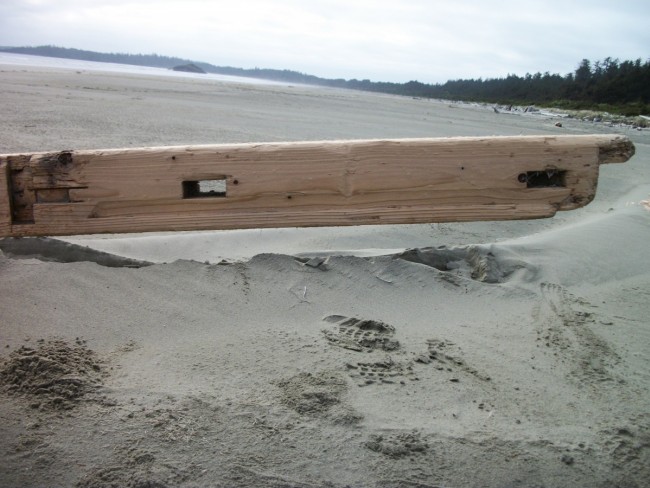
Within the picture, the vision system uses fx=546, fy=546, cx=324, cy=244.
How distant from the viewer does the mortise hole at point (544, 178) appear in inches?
69.6

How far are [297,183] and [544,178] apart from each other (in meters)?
0.83

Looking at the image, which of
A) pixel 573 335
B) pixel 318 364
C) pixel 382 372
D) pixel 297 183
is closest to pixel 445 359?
pixel 382 372

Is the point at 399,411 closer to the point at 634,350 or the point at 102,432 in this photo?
the point at 102,432

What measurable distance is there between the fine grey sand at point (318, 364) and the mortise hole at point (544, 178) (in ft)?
2.73

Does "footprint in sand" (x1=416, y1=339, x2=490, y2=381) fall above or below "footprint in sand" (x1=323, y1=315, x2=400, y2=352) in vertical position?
below

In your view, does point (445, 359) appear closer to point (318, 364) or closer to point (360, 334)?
point (360, 334)

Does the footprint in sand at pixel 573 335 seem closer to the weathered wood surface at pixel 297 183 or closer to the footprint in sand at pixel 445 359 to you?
the footprint in sand at pixel 445 359

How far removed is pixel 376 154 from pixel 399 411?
0.91m

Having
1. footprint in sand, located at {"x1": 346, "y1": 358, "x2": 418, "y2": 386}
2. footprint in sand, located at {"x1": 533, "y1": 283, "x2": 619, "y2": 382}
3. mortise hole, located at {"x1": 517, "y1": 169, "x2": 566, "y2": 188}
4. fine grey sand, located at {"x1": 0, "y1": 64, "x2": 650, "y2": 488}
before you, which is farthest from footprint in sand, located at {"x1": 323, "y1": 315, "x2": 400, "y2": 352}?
mortise hole, located at {"x1": 517, "y1": 169, "x2": 566, "y2": 188}

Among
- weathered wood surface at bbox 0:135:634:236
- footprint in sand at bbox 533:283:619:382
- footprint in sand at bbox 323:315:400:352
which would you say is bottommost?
footprint in sand at bbox 533:283:619:382

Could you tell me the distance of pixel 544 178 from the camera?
1828 millimetres

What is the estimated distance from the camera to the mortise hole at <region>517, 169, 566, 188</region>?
1.77 meters

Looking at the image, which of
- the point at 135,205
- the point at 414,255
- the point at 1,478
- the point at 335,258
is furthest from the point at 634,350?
the point at 1,478

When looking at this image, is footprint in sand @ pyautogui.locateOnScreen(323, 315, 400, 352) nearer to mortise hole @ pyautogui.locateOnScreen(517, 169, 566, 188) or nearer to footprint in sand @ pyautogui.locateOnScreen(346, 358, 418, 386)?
footprint in sand @ pyautogui.locateOnScreen(346, 358, 418, 386)
